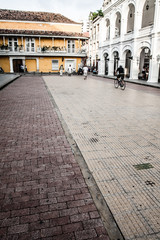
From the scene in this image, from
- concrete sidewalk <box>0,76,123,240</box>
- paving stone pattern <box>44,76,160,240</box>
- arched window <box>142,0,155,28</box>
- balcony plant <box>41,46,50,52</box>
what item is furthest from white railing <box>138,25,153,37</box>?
concrete sidewalk <box>0,76,123,240</box>

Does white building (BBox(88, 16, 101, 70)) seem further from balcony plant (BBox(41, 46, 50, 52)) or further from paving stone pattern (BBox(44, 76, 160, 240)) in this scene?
paving stone pattern (BBox(44, 76, 160, 240))

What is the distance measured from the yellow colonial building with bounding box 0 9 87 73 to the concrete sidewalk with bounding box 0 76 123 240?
32.5 meters

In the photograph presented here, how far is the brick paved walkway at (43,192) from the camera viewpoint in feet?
7.62

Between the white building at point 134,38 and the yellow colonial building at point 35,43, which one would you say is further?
the yellow colonial building at point 35,43

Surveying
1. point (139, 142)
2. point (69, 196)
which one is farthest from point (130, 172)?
point (139, 142)

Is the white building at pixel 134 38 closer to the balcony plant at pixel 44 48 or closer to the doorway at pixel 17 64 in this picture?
the balcony plant at pixel 44 48

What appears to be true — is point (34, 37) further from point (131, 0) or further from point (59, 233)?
point (59, 233)

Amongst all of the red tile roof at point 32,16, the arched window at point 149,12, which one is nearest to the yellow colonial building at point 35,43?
the red tile roof at point 32,16

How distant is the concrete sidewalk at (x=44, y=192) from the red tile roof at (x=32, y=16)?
37466 mm

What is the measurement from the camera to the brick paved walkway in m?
2.32

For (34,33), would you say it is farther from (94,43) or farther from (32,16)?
(94,43)

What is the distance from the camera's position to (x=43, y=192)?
9.77 feet

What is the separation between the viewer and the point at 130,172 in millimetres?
3498

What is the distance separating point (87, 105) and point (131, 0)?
19.8 m
